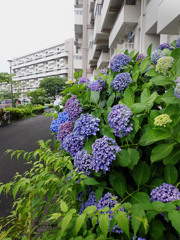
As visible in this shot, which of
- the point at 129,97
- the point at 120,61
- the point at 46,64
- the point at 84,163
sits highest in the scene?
the point at 46,64

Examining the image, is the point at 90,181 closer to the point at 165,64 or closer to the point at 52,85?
the point at 165,64

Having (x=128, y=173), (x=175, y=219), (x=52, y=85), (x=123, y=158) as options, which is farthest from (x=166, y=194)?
(x=52, y=85)

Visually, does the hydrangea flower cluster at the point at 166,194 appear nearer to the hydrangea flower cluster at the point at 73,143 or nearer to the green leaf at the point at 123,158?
the green leaf at the point at 123,158

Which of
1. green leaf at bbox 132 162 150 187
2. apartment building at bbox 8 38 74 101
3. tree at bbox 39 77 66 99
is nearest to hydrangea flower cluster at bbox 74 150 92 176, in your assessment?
green leaf at bbox 132 162 150 187

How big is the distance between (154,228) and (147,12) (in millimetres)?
8465

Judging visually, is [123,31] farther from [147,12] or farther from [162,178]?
[162,178]

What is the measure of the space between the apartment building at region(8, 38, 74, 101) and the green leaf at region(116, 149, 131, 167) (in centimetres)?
6230

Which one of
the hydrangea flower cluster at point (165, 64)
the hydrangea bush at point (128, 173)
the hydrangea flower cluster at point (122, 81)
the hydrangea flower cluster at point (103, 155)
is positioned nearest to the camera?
the hydrangea bush at point (128, 173)

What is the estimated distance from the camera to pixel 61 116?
174 centimetres

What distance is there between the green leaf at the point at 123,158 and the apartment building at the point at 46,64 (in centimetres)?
6230

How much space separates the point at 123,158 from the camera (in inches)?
38.6

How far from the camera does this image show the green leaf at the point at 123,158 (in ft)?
3.15

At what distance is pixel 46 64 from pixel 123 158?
84.0 metres

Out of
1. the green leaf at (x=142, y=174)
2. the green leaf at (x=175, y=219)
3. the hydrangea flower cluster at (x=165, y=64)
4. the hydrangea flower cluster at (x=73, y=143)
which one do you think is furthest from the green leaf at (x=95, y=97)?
the green leaf at (x=175, y=219)
